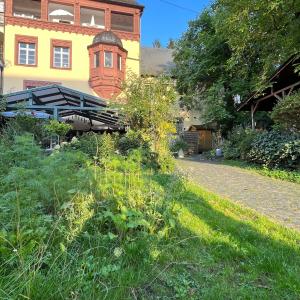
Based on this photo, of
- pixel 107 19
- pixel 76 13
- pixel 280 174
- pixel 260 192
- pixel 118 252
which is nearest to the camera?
pixel 118 252

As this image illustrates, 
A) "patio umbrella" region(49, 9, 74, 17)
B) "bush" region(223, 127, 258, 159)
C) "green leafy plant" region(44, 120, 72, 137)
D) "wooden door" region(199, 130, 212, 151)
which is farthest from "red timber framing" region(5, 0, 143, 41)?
"green leafy plant" region(44, 120, 72, 137)

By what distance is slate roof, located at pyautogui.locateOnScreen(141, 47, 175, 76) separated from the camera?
3594cm

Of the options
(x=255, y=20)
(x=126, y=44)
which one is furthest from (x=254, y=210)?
(x=126, y=44)

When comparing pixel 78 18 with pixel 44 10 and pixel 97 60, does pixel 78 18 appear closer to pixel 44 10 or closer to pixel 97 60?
pixel 44 10

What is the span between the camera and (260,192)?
8.59 metres

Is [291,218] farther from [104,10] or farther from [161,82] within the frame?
[104,10]

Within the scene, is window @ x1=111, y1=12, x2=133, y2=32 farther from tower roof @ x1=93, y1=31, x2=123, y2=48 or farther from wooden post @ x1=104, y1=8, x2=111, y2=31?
tower roof @ x1=93, y1=31, x2=123, y2=48

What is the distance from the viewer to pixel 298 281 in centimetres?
328

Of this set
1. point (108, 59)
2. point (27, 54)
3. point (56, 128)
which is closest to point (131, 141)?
point (56, 128)

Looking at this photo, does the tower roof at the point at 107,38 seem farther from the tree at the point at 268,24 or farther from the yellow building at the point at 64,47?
the tree at the point at 268,24

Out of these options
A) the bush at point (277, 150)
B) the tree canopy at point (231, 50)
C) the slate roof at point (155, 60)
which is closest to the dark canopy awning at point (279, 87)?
→ the tree canopy at point (231, 50)

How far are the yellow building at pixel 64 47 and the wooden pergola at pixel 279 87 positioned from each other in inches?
519

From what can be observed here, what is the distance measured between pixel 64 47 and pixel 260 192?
25.5 metres

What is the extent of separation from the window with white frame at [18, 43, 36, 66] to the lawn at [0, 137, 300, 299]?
→ 2598cm
